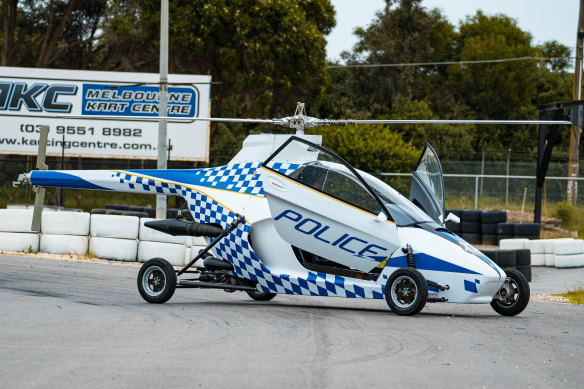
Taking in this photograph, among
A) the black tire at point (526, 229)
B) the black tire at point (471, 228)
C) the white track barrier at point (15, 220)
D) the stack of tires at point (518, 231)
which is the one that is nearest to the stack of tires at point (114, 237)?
the white track barrier at point (15, 220)

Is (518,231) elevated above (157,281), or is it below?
above

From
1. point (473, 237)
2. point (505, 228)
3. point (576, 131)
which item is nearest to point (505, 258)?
point (505, 228)

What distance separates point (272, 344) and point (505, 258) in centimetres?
922

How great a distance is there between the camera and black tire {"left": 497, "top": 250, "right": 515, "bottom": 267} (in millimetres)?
15516

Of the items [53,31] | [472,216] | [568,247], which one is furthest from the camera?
[53,31]

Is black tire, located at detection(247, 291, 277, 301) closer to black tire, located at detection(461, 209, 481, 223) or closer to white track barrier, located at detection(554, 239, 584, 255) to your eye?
white track barrier, located at detection(554, 239, 584, 255)

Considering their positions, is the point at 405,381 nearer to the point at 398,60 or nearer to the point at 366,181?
the point at 366,181

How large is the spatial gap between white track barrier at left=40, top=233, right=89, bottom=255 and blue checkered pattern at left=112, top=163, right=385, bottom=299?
21.5 ft

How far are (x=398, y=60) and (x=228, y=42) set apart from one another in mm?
13453

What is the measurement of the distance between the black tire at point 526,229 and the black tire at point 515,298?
1296 cm

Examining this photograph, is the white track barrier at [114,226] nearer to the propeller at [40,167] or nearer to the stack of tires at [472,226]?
the propeller at [40,167]

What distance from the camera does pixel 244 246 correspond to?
34.2ft

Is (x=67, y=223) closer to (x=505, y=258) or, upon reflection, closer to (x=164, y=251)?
(x=164, y=251)

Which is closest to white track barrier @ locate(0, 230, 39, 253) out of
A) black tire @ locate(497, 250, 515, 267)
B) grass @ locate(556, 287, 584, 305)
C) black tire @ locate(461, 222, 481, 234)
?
black tire @ locate(497, 250, 515, 267)
